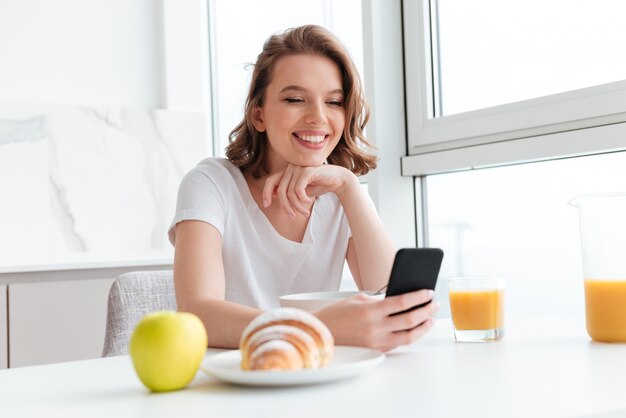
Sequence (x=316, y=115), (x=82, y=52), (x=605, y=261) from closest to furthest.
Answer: (x=605, y=261) → (x=316, y=115) → (x=82, y=52)

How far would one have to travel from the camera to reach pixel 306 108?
1.66m

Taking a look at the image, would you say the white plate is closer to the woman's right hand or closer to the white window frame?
the woman's right hand

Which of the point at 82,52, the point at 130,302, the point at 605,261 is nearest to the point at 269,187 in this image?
the point at 130,302

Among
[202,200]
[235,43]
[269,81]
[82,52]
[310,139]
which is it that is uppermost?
[235,43]

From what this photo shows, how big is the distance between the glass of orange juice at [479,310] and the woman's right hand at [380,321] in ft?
0.43

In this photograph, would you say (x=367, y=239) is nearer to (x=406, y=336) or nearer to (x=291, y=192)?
(x=291, y=192)

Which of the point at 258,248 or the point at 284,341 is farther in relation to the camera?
the point at 258,248

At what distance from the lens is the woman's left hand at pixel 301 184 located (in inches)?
61.1

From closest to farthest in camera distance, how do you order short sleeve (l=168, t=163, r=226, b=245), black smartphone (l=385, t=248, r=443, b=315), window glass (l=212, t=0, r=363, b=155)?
black smartphone (l=385, t=248, r=443, b=315), short sleeve (l=168, t=163, r=226, b=245), window glass (l=212, t=0, r=363, b=155)

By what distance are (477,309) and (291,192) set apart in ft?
1.99

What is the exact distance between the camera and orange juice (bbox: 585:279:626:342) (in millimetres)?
1027

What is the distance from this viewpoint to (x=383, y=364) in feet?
2.94

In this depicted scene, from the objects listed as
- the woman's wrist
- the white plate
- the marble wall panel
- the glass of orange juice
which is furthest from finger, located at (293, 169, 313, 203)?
the marble wall panel

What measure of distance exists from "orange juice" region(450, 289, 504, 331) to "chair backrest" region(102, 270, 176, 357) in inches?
30.8
